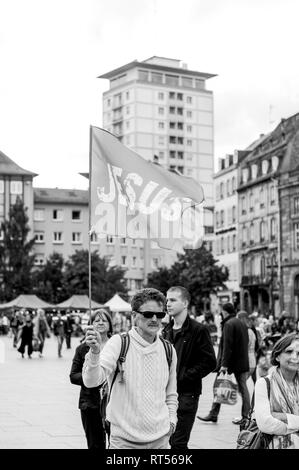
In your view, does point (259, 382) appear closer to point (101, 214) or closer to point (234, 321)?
point (101, 214)

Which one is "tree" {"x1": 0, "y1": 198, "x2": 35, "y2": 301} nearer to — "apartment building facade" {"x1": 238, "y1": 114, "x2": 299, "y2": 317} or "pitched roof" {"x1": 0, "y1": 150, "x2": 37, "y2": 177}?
"pitched roof" {"x1": 0, "y1": 150, "x2": 37, "y2": 177}

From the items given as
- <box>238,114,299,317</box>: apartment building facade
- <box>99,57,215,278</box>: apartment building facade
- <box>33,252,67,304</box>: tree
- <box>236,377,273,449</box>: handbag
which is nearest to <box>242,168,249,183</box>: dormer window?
<box>238,114,299,317</box>: apartment building facade

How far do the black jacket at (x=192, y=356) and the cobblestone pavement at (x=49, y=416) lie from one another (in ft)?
8.19

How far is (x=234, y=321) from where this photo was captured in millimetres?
14234

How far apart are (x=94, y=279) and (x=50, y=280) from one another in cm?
1430

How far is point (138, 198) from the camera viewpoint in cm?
930

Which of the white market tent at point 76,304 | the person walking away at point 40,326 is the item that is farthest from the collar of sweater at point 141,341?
the white market tent at point 76,304

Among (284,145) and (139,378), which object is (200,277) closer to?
(284,145)

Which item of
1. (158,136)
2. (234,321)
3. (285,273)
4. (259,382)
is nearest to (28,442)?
(234,321)

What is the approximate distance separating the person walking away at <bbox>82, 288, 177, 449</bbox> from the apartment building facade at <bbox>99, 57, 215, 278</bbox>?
121m

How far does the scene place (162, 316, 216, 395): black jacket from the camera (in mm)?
8758

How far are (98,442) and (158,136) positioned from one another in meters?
124

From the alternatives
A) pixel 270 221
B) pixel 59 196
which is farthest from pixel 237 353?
pixel 59 196

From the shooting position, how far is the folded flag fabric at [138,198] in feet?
27.5
